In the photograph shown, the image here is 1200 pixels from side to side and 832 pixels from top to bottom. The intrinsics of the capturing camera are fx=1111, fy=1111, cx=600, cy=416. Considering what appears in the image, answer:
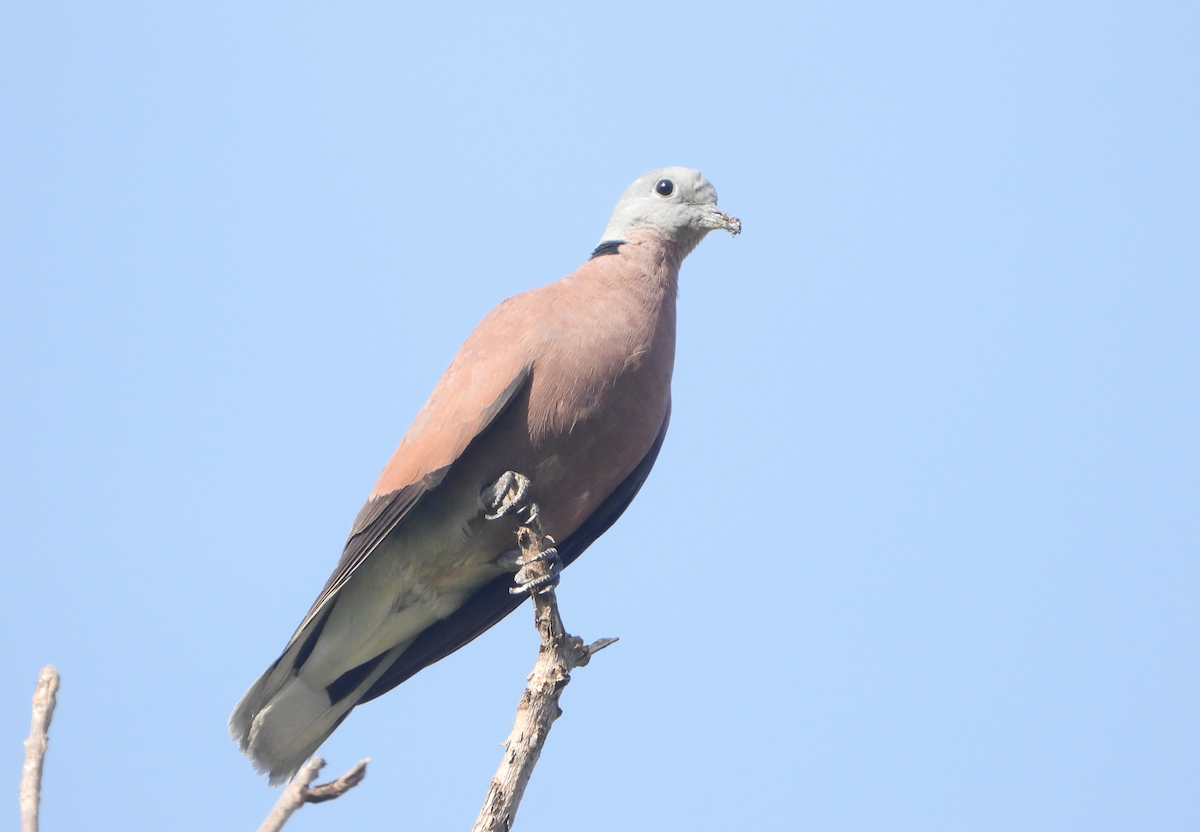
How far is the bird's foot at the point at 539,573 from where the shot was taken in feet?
12.1

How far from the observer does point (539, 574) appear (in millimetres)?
3740

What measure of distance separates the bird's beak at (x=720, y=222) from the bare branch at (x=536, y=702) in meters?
1.77

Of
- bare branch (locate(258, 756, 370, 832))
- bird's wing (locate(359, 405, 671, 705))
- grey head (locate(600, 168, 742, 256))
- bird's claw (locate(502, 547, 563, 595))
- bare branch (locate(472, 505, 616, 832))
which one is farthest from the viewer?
grey head (locate(600, 168, 742, 256))

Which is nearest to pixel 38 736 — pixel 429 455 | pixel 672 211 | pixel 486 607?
pixel 429 455

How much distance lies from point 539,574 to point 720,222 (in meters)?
1.93

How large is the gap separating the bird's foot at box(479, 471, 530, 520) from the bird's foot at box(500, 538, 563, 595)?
198mm

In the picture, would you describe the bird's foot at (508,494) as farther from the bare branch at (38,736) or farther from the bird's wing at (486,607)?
the bare branch at (38,736)

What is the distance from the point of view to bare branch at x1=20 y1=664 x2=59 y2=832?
246cm

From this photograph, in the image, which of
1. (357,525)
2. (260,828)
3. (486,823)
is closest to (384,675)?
(357,525)

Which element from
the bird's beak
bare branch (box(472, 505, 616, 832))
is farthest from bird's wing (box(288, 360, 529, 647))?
the bird's beak

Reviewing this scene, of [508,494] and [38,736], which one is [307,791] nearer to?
[38,736]

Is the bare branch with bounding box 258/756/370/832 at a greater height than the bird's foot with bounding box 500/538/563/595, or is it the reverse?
the bird's foot with bounding box 500/538/563/595

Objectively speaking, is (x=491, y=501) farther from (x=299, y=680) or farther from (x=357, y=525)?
(x=299, y=680)

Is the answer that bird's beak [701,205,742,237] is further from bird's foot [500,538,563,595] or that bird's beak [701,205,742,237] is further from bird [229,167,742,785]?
bird's foot [500,538,563,595]
